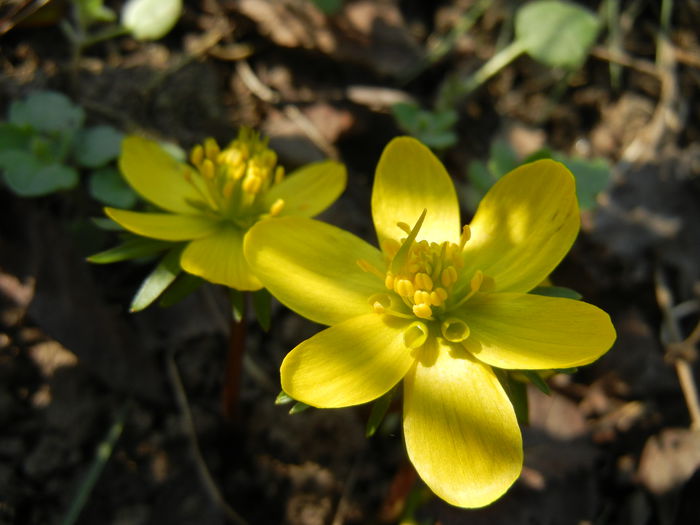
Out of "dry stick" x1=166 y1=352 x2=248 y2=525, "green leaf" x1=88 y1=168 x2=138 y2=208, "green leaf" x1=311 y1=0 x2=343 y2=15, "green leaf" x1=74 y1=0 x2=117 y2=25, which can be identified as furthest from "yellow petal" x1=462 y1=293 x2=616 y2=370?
"green leaf" x1=74 y1=0 x2=117 y2=25

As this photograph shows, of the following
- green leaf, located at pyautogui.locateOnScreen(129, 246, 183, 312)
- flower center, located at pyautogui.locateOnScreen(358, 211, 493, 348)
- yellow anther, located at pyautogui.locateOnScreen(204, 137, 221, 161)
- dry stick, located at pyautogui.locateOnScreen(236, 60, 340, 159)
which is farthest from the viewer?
dry stick, located at pyautogui.locateOnScreen(236, 60, 340, 159)

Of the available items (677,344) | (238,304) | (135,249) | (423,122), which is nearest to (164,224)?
(135,249)

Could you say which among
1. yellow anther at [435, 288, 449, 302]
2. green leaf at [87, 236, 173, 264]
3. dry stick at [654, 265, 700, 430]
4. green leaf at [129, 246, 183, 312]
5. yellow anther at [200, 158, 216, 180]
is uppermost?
yellow anther at [200, 158, 216, 180]

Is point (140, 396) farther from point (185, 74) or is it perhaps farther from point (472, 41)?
point (472, 41)

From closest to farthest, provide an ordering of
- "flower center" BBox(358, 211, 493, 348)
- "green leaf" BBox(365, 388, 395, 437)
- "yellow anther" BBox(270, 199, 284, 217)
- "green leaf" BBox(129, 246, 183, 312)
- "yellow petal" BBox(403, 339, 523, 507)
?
"yellow petal" BBox(403, 339, 523, 507) → "green leaf" BBox(365, 388, 395, 437) → "flower center" BBox(358, 211, 493, 348) → "green leaf" BBox(129, 246, 183, 312) → "yellow anther" BBox(270, 199, 284, 217)

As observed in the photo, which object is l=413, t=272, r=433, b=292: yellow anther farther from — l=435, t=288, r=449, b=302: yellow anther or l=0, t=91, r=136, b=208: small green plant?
l=0, t=91, r=136, b=208: small green plant

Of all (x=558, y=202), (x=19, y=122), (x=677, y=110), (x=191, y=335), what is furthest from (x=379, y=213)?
(x=677, y=110)
